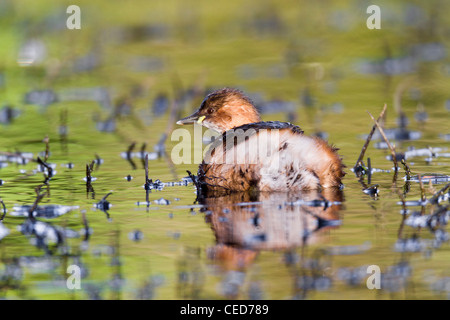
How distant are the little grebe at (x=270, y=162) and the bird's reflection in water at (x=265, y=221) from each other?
97 millimetres

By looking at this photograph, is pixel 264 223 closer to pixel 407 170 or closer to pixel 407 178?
pixel 407 170

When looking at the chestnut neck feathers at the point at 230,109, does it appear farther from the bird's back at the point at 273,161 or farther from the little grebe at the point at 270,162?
the bird's back at the point at 273,161

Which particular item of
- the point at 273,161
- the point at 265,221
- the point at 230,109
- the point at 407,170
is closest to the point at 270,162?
the point at 273,161

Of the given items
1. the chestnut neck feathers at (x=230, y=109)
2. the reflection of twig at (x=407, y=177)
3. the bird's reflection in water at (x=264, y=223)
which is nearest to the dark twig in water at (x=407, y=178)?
the reflection of twig at (x=407, y=177)

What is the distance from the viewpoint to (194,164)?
8750mm

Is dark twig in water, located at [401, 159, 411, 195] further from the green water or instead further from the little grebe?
the little grebe

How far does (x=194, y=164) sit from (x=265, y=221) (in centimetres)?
271

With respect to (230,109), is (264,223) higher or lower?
lower

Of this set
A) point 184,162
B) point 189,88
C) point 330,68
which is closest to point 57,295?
point 184,162

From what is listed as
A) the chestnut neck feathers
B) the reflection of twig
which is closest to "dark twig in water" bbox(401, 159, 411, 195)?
the reflection of twig

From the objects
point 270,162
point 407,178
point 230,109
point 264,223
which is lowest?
point 264,223

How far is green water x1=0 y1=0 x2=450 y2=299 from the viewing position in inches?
197

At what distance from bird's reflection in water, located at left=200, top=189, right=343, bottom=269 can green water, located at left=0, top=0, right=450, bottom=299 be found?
21 millimetres
